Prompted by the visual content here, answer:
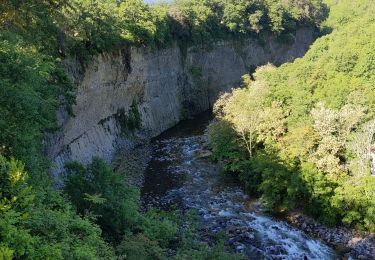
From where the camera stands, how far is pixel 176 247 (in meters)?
19.8

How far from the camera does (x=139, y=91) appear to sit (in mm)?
43750

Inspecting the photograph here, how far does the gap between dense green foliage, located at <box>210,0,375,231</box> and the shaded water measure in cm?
153

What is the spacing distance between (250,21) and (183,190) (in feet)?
147

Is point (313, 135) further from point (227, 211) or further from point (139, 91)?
point (139, 91)

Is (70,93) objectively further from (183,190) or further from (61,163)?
(183,190)

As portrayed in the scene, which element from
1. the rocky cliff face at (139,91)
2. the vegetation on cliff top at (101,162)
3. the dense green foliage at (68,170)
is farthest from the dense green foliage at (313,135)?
the rocky cliff face at (139,91)

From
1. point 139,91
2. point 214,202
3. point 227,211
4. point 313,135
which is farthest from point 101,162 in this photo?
point 139,91

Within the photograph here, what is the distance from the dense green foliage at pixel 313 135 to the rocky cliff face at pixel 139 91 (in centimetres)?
958

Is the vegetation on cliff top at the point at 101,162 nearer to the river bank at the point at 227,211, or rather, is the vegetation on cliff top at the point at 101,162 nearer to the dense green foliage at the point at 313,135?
the dense green foliage at the point at 313,135

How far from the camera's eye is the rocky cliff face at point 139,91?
30.8m

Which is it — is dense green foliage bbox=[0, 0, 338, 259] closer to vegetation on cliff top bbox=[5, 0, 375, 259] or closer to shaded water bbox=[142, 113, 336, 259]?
vegetation on cliff top bbox=[5, 0, 375, 259]

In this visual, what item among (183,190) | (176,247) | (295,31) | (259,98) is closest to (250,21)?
(295,31)

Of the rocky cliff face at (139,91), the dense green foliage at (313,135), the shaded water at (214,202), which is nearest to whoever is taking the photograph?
the shaded water at (214,202)

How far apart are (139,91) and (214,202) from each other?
65.1 ft
